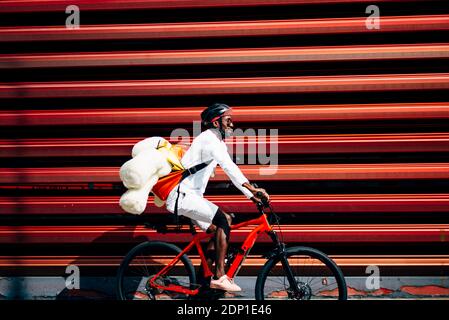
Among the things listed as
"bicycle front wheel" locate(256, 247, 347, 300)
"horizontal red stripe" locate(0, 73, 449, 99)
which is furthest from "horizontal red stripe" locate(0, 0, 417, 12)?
"bicycle front wheel" locate(256, 247, 347, 300)

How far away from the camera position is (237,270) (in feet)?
16.7

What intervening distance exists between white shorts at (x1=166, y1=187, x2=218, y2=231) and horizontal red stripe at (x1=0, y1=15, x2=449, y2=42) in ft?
6.00

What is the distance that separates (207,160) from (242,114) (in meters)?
0.99

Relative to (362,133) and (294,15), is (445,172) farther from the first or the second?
(294,15)

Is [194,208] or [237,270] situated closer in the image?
[194,208]

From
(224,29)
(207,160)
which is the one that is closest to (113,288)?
(207,160)

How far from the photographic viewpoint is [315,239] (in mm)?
5746

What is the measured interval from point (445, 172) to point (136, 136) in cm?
323

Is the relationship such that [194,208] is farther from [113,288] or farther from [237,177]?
[113,288]

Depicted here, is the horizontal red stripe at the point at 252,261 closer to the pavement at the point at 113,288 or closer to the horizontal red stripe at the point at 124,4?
the pavement at the point at 113,288

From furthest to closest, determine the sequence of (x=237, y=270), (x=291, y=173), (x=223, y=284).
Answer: (x=291, y=173)
(x=237, y=270)
(x=223, y=284)

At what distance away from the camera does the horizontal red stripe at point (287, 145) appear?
566 cm

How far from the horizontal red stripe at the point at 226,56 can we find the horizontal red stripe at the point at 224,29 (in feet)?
0.54
